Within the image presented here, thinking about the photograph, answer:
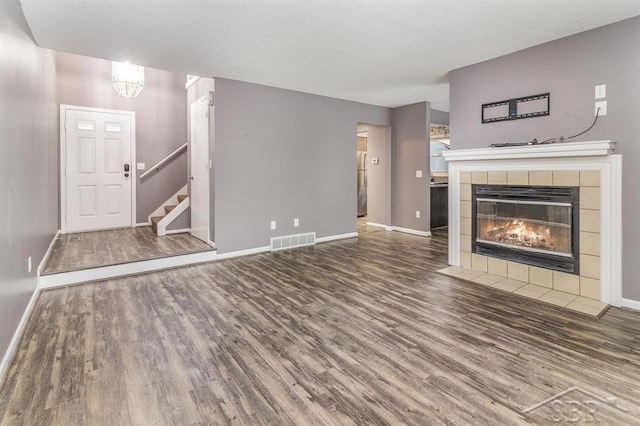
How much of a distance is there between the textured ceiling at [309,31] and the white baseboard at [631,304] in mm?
2506

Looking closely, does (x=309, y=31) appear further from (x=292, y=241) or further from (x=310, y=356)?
(x=292, y=241)

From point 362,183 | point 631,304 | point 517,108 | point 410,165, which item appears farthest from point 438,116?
point 631,304

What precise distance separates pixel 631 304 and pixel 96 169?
761 centimetres

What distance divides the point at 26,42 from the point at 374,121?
202 inches

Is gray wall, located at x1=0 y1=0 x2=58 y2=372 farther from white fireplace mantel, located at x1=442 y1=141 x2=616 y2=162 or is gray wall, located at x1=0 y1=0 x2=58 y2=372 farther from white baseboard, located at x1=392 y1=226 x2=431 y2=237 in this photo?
white baseboard, located at x1=392 y1=226 x2=431 y2=237

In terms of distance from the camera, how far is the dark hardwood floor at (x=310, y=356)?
167 cm

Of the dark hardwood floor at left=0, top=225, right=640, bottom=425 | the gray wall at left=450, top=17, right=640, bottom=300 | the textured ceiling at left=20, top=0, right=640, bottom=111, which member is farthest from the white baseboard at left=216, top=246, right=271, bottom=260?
the gray wall at left=450, top=17, right=640, bottom=300

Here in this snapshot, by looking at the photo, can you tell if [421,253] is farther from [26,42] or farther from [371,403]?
[26,42]

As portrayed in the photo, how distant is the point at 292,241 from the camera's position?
213 inches

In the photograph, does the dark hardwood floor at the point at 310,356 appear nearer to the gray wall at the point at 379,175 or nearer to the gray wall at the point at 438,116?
the gray wall at the point at 379,175

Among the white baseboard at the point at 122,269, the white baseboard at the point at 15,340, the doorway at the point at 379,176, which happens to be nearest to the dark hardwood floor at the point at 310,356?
the white baseboard at the point at 15,340

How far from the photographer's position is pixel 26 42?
9.74 feet

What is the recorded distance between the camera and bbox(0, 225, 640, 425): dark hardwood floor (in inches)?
65.9

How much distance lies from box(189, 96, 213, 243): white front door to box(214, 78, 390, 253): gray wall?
0.40 metres
